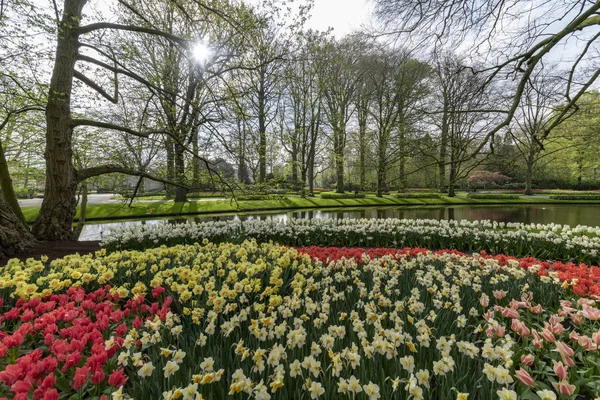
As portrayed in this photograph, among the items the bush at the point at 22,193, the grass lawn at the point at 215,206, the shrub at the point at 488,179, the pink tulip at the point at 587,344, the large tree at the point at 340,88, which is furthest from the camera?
the shrub at the point at 488,179

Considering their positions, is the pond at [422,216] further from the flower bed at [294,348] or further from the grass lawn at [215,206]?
the flower bed at [294,348]

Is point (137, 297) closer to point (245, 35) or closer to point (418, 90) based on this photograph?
point (245, 35)

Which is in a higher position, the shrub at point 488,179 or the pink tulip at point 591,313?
the shrub at point 488,179

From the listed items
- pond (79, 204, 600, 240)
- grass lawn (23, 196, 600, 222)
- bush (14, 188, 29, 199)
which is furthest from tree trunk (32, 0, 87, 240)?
bush (14, 188, 29, 199)

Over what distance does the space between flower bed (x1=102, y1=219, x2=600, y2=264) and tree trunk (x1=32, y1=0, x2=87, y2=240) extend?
1266mm

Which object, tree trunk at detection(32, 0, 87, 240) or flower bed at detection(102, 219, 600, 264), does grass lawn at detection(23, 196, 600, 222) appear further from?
tree trunk at detection(32, 0, 87, 240)

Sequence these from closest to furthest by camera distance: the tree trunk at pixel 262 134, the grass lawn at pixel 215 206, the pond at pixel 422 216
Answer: the tree trunk at pixel 262 134
the pond at pixel 422 216
the grass lawn at pixel 215 206

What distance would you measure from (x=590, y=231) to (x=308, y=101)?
18.3 metres

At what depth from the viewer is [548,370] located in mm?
1887

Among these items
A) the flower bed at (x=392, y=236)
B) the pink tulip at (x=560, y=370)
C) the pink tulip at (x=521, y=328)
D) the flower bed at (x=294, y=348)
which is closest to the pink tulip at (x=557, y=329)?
the flower bed at (x=294, y=348)

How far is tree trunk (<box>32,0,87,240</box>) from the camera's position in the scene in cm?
647

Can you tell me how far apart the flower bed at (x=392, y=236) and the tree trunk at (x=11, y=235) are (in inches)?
53.3

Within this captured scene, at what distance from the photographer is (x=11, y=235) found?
18.0 feet

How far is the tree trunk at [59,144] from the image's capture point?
21.2 ft
